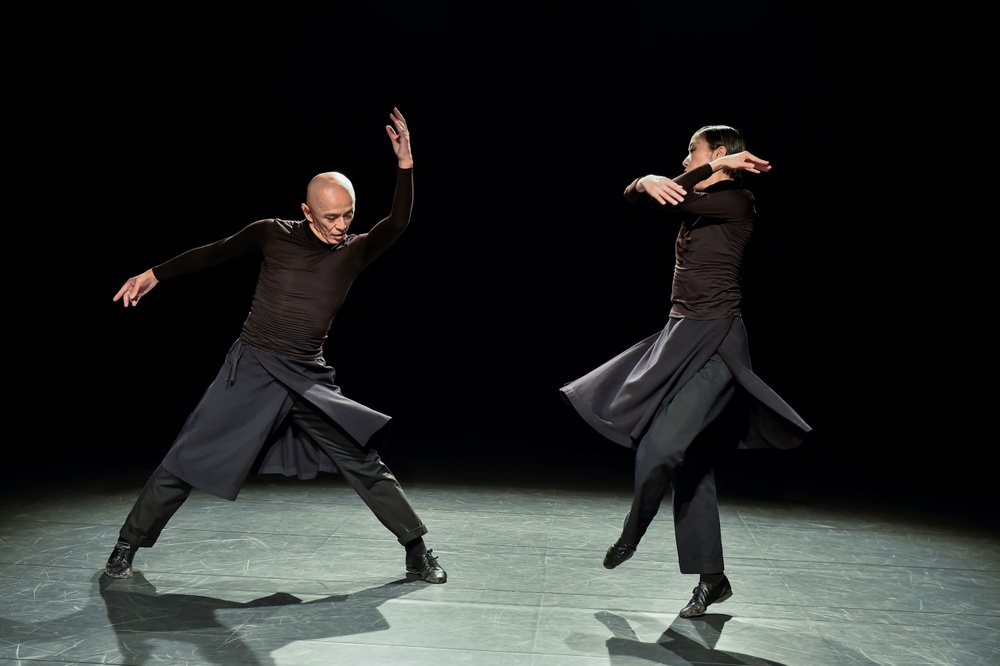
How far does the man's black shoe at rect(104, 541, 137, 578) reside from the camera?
2791 millimetres

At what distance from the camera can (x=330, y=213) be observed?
A: 2.78 m

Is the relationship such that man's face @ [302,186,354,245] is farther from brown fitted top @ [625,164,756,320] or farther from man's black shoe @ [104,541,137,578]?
man's black shoe @ [104,541,137,578]

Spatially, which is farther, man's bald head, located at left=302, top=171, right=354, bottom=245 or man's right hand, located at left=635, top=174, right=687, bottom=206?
man's bald head, located at left=302, top=171, right=354, bottom=245

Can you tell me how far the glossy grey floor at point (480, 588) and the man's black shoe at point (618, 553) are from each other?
0.11m

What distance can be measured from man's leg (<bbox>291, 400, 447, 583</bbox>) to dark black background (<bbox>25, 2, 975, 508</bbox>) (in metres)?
2.15

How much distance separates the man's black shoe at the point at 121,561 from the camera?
2.79 m

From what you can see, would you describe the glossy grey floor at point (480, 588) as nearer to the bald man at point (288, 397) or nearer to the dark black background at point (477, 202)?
the bald man at point (288, 397)

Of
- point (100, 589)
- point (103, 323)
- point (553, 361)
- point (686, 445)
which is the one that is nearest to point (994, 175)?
point (553, 361)

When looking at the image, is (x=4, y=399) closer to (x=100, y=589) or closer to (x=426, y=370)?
(x=426, y=370)

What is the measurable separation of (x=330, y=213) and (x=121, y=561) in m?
1.16

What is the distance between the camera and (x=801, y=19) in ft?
17.6

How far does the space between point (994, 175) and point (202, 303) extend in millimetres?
4863

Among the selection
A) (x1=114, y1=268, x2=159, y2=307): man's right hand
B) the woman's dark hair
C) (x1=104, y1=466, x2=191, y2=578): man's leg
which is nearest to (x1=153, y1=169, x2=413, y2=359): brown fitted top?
(x1=114, y1=268, x2=159, y2=307): man's right hand

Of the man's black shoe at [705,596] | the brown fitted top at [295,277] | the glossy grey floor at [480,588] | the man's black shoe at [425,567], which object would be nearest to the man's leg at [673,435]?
the man's black shoe at [705,596]
